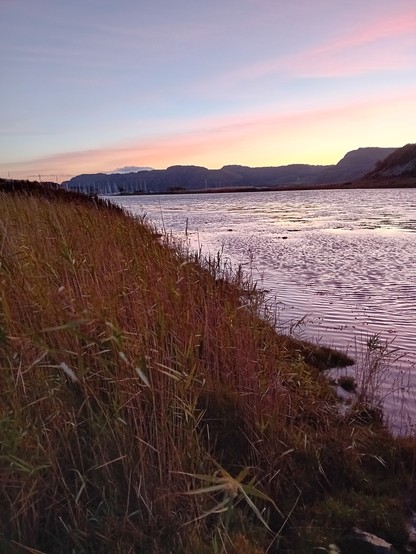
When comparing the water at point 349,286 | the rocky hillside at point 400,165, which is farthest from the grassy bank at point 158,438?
the rocky hillside at point 400,165

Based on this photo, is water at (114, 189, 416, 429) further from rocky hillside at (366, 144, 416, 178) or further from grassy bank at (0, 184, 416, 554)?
rocky hillside at (366, 144, 416, 178)

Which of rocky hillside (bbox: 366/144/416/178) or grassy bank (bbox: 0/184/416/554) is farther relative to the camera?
rocky hillside (bbox: 366/144/416/178)

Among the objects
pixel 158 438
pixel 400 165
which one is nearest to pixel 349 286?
pixel 158 438

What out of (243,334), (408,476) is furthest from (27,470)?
(408,476)

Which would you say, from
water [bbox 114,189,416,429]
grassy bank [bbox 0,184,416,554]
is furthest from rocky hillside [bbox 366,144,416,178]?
grassy bank [bbox 0,184,416,554]

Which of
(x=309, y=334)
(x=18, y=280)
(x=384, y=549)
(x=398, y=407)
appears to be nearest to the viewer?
(x=384, y=549)

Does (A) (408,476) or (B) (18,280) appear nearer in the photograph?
(A) (408,476)

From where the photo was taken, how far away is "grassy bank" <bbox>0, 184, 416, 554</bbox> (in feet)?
9.68

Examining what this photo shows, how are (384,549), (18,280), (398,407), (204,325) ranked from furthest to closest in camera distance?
1. (398,407)
2. (204,325)
3. (18,280)
4. (384,549)

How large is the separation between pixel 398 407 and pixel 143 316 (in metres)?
3.17

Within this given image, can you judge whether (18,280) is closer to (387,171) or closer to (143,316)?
(143,316)

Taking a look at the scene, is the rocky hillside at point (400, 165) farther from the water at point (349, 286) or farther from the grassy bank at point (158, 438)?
the grassy bank at point (158, 438)

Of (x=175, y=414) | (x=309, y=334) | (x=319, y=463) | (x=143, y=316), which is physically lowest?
(x=309, y=334)

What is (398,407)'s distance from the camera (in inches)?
218
